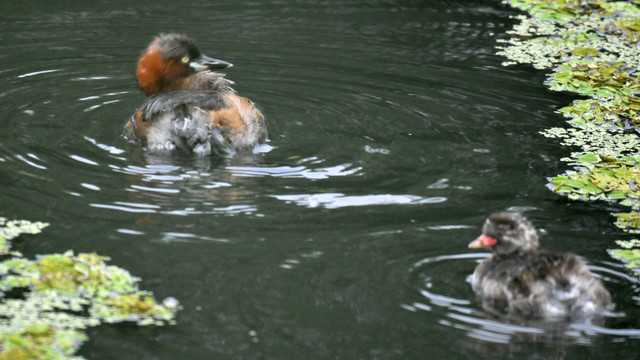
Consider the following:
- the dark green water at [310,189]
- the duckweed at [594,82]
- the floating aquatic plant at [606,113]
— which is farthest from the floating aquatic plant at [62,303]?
the floating aquatic plant at [606,113]

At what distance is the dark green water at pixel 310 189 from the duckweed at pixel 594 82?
0.21 m

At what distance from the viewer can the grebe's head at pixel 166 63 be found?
888 cm

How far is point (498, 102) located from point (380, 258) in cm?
409

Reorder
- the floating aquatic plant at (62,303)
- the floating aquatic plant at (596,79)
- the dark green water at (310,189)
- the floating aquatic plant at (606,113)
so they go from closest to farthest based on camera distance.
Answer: the floating aquatic plant at (62,303), the dark green water at (310,189), the floating aquatic plant at (606,113), the floating aquatic plant at (596,79)

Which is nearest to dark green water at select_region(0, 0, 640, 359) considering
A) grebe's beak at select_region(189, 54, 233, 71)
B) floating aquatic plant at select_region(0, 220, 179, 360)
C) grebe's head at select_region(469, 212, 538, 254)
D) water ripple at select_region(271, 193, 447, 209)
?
water ripple at select_region(271, 193, 447, 209)

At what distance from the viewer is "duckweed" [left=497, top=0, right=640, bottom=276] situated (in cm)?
760

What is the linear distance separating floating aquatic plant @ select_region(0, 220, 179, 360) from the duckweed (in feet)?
9.75

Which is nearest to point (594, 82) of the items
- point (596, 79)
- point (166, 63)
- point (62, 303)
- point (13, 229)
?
point (596, 79)

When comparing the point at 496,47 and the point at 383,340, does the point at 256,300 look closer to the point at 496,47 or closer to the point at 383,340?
the point at 383,340

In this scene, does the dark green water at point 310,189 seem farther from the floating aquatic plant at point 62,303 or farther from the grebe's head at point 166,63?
the grebe's head at point 166,63

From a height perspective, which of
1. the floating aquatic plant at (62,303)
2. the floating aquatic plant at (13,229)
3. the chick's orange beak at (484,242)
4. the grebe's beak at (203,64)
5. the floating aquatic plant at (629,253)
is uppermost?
the grebe's beak at (203,64)

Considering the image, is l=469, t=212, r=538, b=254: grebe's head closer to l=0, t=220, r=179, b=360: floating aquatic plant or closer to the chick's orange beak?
the chick's orange beak

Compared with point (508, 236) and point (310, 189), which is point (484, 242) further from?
point (310, 189)

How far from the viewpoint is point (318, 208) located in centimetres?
706
